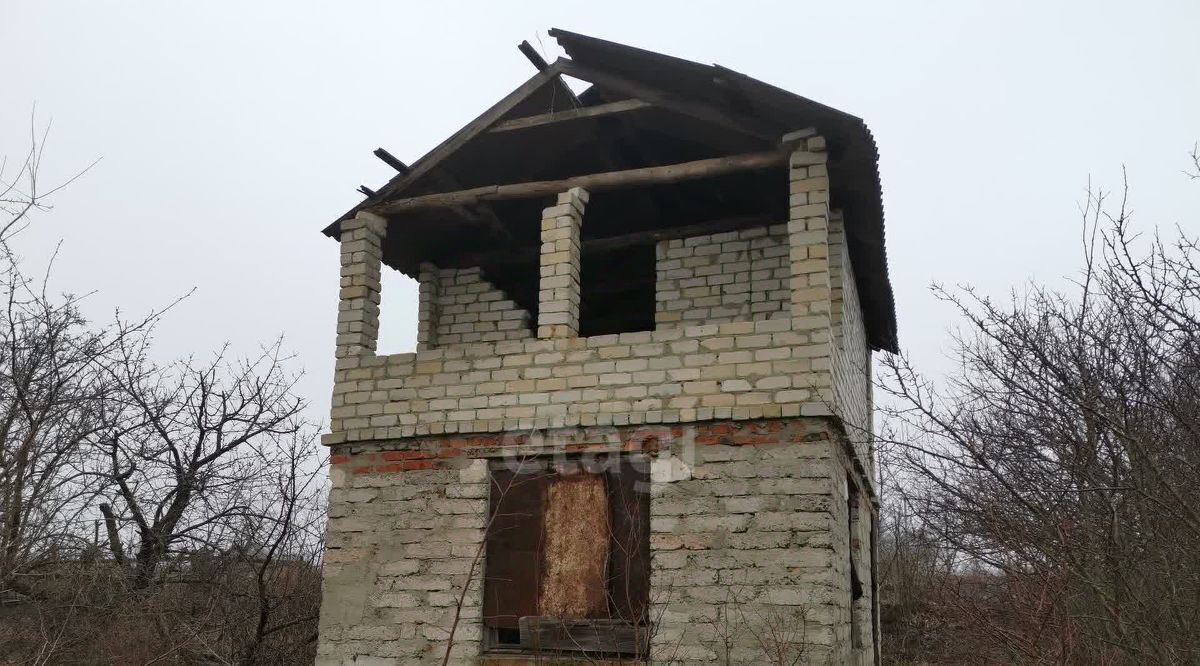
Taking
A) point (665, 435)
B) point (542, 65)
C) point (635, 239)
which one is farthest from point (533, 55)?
point (665, 435)

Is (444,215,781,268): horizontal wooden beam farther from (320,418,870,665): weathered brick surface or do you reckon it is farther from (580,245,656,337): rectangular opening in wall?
(320,418,870,665): weathered brick surface

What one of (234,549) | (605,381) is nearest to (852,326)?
(605,381)

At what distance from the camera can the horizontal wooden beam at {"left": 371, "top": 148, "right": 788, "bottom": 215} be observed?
8039 millimetres

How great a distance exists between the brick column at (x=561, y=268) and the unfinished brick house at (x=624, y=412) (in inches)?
0.8

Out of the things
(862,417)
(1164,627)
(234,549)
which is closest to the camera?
(1164,627)

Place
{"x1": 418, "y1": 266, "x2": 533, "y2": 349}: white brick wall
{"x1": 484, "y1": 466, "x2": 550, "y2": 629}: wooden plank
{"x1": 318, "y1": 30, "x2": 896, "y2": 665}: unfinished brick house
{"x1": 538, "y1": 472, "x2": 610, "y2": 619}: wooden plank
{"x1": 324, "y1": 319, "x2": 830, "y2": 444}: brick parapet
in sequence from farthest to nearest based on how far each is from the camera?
1. {"x1": 418, "y1": 266, "x2": 533, "y2": 349}: white brick wall
2. {"x1": 484, "y1": 466, "x2": 550, "y2": 629}: wooden plank
3. {"x1": 538, "y1": 472, "x2": 610, "y2": 619}: wooden plank
4. {"x1": 324, "y1": 319, "x2": 830, "y2": 444}: brick parapet
5. {"x1": 318, "y1": 30, "x2": 896, "y2": 665}: unfinished brick house

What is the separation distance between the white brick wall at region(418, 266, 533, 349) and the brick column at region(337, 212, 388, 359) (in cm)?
93

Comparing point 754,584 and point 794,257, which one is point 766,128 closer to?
point 794,257

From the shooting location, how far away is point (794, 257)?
24.9 ft

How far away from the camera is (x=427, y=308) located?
996 centimetres

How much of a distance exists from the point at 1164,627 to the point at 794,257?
359 cm

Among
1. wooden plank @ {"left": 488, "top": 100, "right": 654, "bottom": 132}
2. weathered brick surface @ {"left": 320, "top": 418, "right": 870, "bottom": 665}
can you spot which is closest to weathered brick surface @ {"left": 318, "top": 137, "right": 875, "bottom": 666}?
weathered brick surface @ {"left": 320, "top": 418, "right": 870, "bottom": 665}

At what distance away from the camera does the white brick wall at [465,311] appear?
970 centimetres

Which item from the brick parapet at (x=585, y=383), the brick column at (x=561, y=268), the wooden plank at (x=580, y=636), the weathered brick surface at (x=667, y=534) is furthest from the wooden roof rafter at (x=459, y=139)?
the wooden plank at (x=580, y=636)
